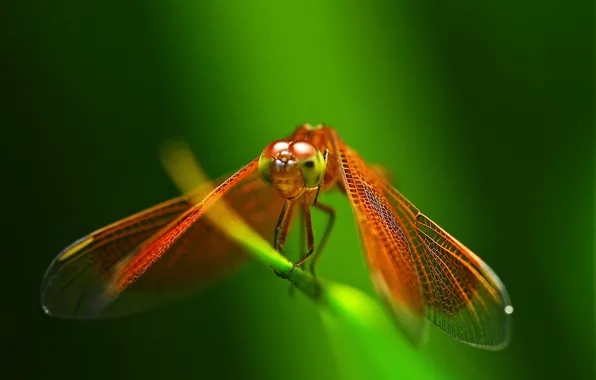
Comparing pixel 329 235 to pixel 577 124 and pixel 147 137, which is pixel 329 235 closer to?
pixel 147 137

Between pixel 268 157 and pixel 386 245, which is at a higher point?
pixel 268 157

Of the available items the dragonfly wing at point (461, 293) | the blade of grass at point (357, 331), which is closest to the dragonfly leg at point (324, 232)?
the dragonfly wing at point (461, 293)

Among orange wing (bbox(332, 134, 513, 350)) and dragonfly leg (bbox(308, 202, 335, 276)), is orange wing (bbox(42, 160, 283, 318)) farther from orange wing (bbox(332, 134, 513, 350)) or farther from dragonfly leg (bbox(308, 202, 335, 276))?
orange wing (bbox(332, 134, 513, 350))

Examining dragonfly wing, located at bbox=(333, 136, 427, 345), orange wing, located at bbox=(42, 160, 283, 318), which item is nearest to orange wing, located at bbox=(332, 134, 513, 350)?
dragonfly wing, located at bbox=(333, 136, 427, 345)

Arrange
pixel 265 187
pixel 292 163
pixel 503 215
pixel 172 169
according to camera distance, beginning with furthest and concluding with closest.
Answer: pixel 503 215 < pixel 172 169 < pixel 265 187 < pixel 292 163

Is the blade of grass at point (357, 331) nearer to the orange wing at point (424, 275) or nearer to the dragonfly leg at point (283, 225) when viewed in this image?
the orange wing at point (424, 275)

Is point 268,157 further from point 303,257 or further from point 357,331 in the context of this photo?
point 357,331

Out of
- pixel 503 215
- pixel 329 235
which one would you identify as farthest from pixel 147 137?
pixel 503 215

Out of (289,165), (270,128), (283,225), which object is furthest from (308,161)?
(270,128)
